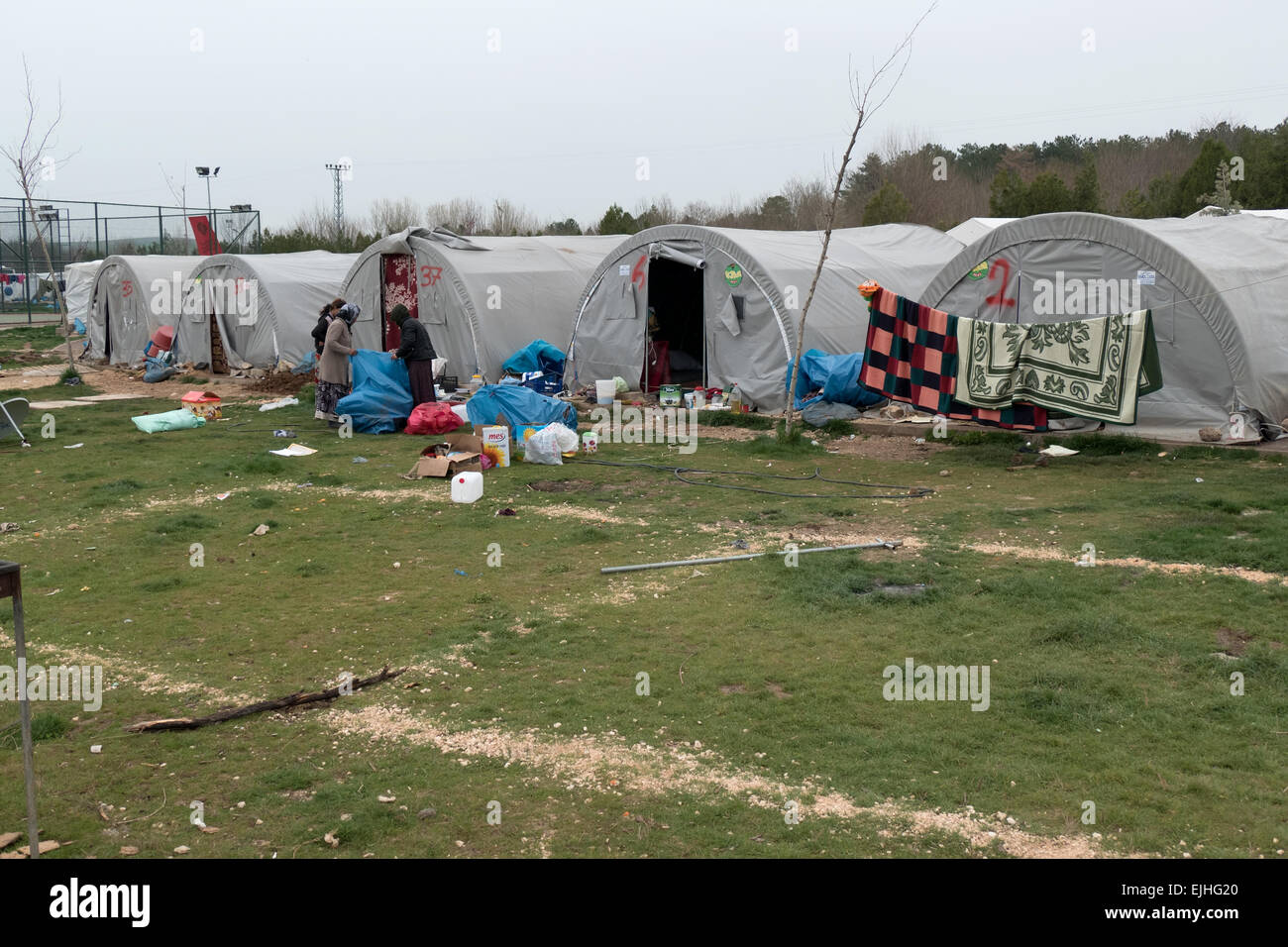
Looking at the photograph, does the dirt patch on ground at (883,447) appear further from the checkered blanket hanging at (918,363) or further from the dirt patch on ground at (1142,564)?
the dirt patch on ground at (1142,564)

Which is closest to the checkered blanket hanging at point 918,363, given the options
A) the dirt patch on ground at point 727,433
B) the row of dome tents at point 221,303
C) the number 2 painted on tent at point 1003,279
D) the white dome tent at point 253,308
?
the number 2 painted on tent at point 1003,279

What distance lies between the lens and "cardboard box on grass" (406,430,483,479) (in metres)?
11.6

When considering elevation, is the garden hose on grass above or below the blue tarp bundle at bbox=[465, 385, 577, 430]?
below

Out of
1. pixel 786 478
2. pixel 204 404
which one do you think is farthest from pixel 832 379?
pixel 204 404

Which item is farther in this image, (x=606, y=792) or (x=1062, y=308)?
(x=1062, y=308)

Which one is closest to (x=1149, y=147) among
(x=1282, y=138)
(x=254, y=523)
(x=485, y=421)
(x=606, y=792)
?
(x=1282, y=138)

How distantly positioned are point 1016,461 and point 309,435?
8986mm

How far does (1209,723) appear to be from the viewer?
198 inches

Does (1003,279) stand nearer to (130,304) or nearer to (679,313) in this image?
(679,313)

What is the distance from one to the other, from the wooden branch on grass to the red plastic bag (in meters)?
9.08

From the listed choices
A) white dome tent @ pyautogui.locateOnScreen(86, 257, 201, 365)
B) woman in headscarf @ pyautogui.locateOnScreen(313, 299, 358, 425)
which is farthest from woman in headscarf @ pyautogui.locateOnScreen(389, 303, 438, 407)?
white dome tent @ pyautogui.locateOnScreen(86, 257, 201, 365)

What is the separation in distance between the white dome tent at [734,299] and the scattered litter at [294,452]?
5.66 m

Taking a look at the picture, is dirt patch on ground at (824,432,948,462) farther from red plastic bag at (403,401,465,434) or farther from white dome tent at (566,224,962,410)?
red plastic bag at (403,401,465,434)

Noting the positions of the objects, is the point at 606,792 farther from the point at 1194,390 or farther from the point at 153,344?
the point at 153,344
